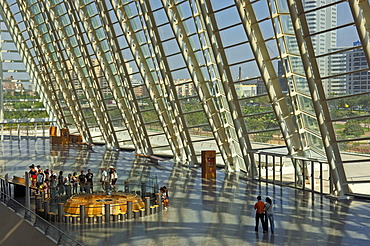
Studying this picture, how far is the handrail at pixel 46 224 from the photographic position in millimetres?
13664

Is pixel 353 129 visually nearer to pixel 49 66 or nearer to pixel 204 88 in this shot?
pixel 204 88

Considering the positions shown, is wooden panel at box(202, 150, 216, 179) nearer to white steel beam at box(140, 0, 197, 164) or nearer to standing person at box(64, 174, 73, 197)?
→ white steel beam at box(140, 0, 197, 164)

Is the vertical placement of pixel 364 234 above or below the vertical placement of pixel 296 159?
below

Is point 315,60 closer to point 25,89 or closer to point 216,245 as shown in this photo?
point 216,245

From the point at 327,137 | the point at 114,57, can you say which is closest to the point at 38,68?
the point at 114,57

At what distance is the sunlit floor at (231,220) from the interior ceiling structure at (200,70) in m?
2.01

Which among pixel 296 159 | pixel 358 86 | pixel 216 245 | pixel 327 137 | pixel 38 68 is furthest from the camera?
pixel 38 68

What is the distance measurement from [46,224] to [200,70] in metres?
12.4

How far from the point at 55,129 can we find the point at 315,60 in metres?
33.0

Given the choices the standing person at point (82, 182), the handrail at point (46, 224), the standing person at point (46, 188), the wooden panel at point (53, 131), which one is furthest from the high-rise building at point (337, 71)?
the wooden panel at point (53, 131)

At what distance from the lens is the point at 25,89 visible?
4875 centimetres

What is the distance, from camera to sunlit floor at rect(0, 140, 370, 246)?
14.2 metres

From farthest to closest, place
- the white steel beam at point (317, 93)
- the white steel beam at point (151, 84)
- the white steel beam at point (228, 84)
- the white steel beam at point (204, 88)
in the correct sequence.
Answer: the white steel beam at point (151, 84)
the white steel beam at point (204, 88)
the white steel beam at point (228, 84)
the white steel beam at point (317, 93)

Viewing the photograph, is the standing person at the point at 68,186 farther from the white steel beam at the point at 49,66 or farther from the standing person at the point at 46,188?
the white steel beam at the point at 49,66
